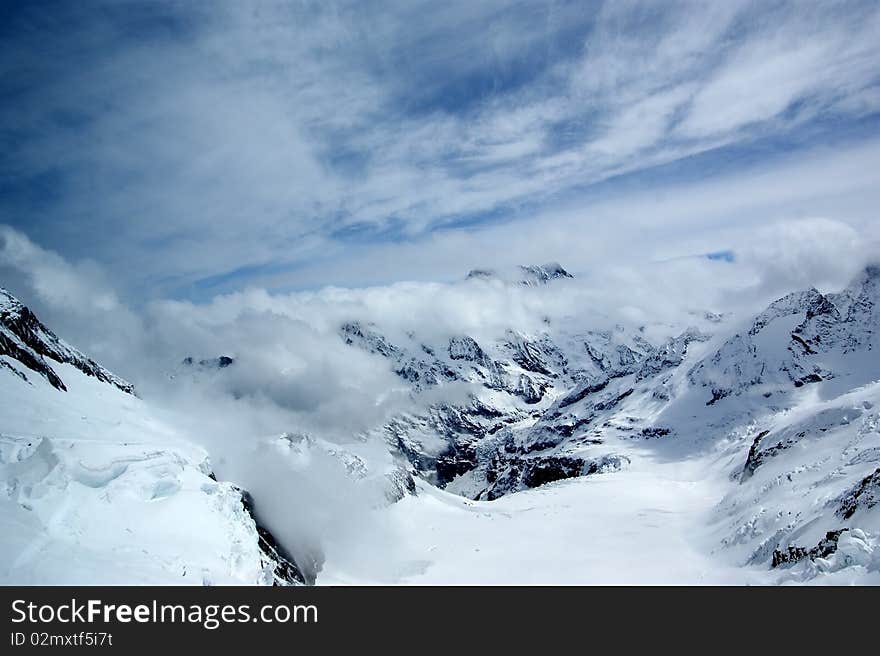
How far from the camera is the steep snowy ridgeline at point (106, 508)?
1380 centimetres

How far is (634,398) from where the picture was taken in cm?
19125

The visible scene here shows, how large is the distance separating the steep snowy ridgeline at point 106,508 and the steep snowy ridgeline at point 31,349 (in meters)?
1.50

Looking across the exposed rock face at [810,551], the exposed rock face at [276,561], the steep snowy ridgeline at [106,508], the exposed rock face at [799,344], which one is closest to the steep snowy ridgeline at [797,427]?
the exposed rock face at [810,551]

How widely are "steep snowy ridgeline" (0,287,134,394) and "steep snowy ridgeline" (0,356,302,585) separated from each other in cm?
150

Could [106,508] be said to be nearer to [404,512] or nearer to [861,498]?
[861,498]

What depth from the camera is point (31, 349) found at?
2983 cm

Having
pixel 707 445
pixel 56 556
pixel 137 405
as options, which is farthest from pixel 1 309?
pixel 707 445

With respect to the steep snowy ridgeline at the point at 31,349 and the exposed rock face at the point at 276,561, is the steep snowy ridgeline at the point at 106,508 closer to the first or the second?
the exposed rock face at the point at 276,561

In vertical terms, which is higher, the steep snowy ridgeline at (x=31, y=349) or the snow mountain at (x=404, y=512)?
the steep snowy ridgeline at (x=31, y=349)

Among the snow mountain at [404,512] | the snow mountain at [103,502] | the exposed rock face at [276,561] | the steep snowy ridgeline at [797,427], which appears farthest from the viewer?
the steep snowy ridgeline at [797,427]

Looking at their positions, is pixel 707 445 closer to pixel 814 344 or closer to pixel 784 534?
pixel 814 344

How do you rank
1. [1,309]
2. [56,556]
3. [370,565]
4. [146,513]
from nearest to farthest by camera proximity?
[56,556], [146,513], [1,309], [370,565]

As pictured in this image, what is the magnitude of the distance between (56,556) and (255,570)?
6.73 m

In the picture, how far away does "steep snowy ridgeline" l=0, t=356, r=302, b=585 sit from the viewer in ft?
45.3
